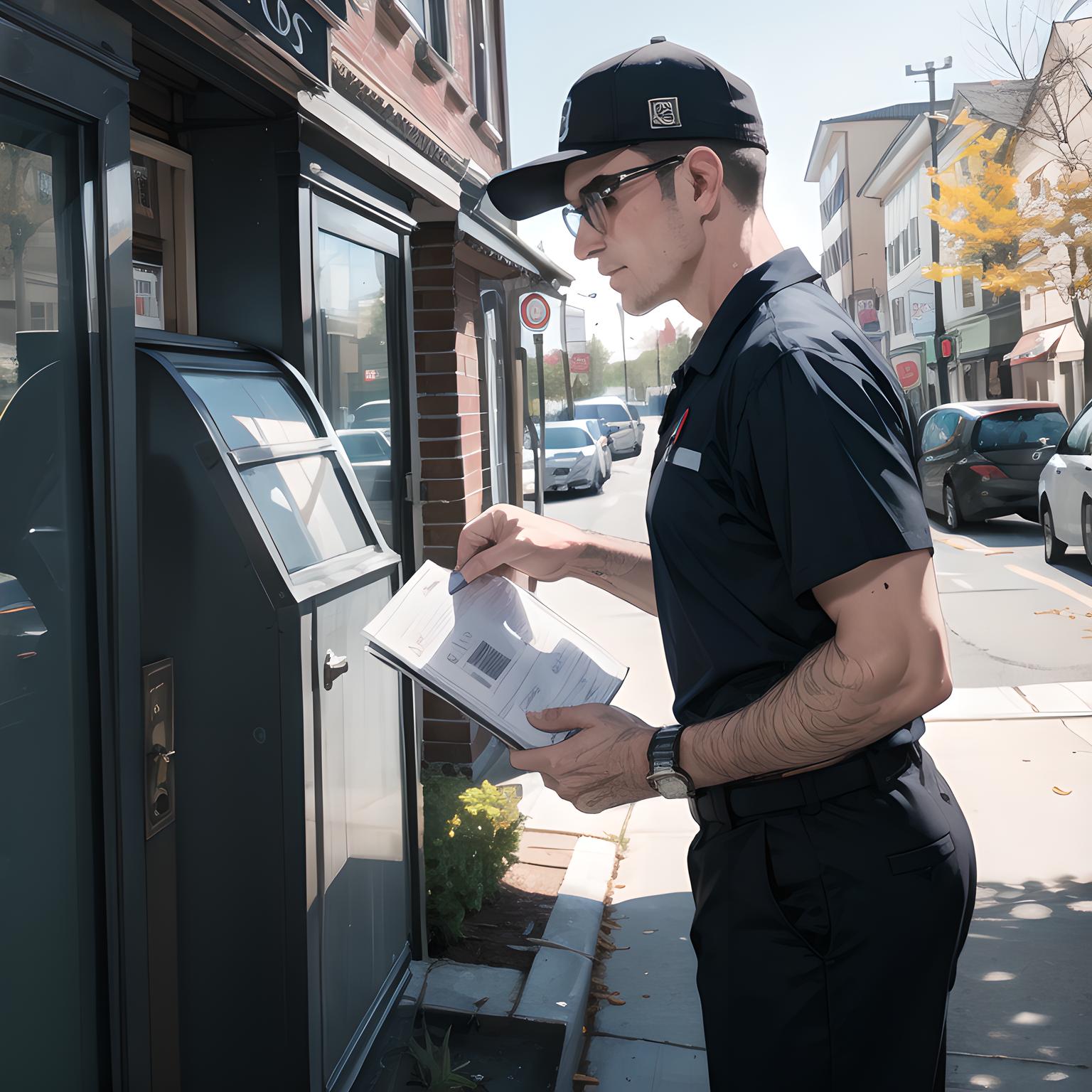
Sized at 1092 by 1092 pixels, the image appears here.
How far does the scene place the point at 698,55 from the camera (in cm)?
184

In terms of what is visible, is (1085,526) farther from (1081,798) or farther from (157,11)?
(157,11)

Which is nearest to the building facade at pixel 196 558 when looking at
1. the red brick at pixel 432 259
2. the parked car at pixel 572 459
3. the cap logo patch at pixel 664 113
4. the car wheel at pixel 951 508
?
the cap logo patch at pixel 664 113

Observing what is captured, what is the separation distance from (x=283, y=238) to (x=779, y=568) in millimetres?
1905

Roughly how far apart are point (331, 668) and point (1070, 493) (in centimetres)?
992

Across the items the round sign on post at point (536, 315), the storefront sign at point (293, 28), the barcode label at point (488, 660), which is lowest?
the barcode label at point (488, 660)

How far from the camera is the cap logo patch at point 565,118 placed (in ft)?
6.17

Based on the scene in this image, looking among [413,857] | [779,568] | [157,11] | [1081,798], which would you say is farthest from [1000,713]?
[157,11]

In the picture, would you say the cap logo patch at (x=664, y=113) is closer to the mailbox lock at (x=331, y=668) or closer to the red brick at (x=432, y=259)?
the mailbox lock at (x=331, y=668)

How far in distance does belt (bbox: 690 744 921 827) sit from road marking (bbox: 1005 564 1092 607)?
8764 mm

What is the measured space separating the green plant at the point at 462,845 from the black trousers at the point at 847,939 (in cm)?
230

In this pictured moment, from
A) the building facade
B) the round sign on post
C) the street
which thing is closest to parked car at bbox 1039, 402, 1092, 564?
the street

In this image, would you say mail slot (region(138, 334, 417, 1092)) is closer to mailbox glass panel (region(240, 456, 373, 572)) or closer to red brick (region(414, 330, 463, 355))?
mailbox glass panel (region(240, 456, 373, 572))

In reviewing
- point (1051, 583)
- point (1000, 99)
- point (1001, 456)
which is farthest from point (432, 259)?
point (1000, 99)

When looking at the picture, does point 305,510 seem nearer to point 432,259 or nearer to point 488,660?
point 488,660
